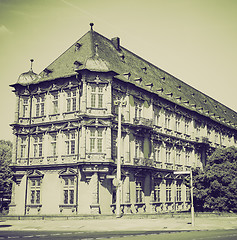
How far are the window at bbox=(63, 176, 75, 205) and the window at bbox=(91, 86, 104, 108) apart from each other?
774 centimetres

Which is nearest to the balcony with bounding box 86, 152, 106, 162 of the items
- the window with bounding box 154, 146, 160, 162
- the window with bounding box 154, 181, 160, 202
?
the window with bounding box 154, 181, 160, 202

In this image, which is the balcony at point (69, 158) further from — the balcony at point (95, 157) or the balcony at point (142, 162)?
the balcony at point (142, 162)

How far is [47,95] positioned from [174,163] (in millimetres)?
19810

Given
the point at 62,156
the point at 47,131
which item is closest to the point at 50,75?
the point at 47,131

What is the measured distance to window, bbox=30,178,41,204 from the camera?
3994 cm

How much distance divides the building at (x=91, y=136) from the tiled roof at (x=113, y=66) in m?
0.15

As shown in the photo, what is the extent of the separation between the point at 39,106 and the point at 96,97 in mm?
7840

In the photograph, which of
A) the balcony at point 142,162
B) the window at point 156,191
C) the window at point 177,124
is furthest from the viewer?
the window at point 177,124

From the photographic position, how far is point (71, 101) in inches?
1566

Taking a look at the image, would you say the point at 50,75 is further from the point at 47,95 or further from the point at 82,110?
the point at 82,110

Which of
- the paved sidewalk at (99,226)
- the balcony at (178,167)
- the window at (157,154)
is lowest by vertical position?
the paved sidewalk at (99,226)

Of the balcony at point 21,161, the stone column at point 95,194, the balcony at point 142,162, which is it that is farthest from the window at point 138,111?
the balcony at point 21,161

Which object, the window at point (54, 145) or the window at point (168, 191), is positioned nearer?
the window at point (54, 145)

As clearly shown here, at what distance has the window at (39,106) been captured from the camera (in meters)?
41.9
